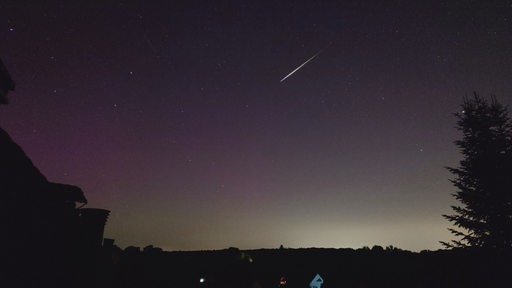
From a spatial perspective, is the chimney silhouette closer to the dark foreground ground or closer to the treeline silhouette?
the treeline silhouette

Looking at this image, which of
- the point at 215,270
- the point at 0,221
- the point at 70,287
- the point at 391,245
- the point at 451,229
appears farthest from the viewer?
the point at 391,245

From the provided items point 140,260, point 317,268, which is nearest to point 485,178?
point 317,268

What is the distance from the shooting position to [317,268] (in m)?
20.8

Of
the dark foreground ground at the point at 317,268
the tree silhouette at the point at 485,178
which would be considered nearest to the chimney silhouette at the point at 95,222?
the dark foreground ground at the point at 317,268

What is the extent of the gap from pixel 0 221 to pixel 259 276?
2166 centimetres

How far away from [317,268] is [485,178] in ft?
34.8

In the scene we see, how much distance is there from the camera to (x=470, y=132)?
17.5m

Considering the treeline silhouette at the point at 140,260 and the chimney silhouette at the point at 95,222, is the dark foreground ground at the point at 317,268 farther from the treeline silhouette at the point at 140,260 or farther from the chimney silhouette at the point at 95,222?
the chimney silhouette at the point at 95,222

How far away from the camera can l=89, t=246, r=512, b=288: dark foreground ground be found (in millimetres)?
10338

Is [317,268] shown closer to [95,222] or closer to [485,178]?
[485,178]

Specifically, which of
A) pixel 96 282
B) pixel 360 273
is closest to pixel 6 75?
pixel 96 282

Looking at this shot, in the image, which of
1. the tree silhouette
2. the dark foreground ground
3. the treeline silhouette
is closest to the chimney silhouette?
the treeline silhouette

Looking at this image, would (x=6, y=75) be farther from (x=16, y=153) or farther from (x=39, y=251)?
(x=39, y=251)

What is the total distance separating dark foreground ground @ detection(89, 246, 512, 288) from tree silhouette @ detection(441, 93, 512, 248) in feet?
12.2
